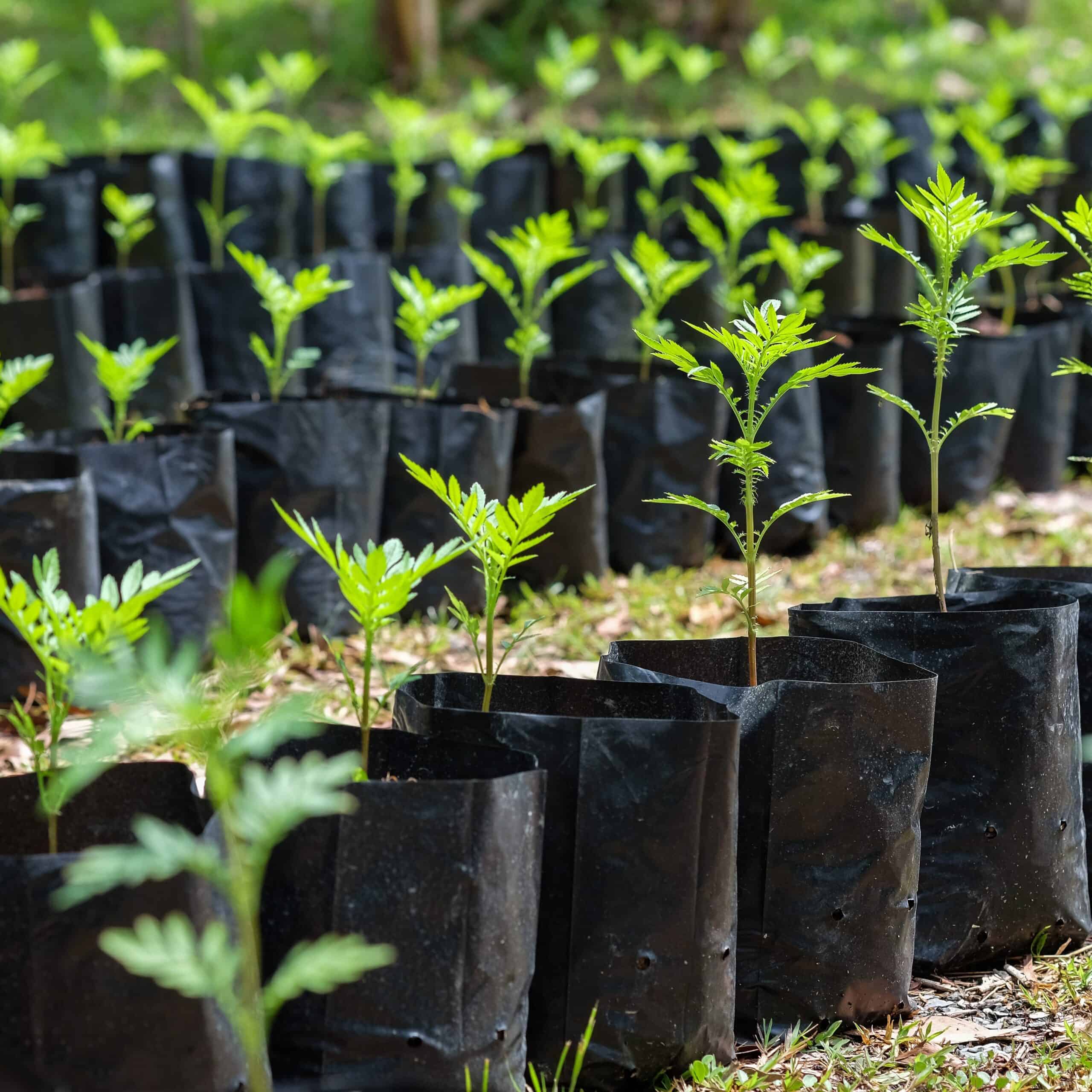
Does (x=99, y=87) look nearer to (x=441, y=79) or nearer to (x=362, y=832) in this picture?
(x=441, y=79)

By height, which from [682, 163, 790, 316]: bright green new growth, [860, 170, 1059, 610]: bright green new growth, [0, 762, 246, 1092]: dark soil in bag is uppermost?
[682, 163, 790, 316]: bright green new growth

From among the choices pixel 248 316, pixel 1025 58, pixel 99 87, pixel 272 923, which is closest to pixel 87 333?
pixel 248 316

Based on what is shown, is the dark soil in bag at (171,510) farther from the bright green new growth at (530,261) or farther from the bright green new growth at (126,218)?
the bright green new growth at (126,218)

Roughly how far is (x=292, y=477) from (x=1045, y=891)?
69.6 inches

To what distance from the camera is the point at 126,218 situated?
12.4 feet

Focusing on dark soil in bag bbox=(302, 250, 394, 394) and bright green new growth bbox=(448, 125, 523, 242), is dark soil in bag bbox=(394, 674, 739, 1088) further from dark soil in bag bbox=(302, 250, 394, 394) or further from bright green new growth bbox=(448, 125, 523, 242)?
bright green new growth bbox=(448, 125, 523, 242)

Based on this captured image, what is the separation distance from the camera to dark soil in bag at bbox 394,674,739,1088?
61.1 inches

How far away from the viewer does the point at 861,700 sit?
1.68 meters

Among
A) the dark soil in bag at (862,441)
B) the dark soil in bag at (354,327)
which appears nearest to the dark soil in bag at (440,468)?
the dark soil in bag at (862,441)

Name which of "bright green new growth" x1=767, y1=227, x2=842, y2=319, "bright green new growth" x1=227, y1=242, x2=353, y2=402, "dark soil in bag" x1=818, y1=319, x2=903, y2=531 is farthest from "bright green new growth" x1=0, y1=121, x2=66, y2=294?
"dark soil in bag" x1=818, y1=319, x2=903, y2=531

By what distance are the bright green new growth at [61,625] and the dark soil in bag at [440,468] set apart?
5.31 feet

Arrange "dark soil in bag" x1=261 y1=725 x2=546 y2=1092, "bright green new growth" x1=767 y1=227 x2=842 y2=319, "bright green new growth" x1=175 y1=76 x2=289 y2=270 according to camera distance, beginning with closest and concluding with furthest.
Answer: "dark soil in bag" x1=261 y1=725 x2=546 y2=1092 < "bright green new growth" x1=767 y1=227 x2=842 y2=319 < "bright green new growth" x1=175 y1=76 x2=289 y2=270

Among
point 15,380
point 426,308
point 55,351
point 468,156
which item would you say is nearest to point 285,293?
point 426,308

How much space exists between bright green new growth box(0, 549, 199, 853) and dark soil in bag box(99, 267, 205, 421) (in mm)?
2576
